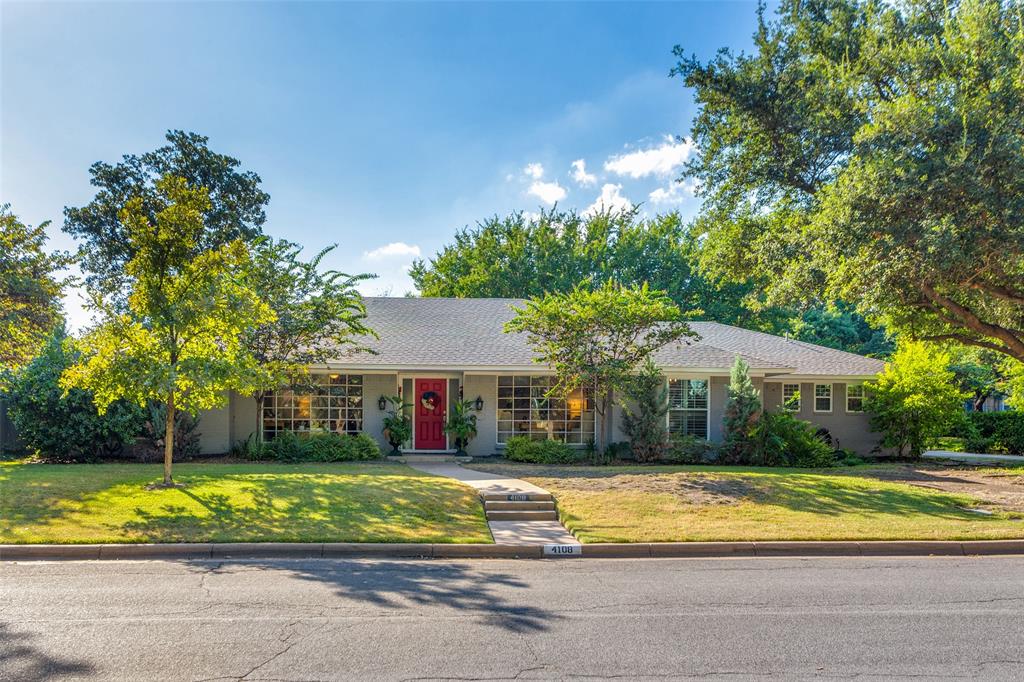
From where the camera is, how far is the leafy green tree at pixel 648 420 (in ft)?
54.7

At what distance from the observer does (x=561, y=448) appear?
55.1 feet

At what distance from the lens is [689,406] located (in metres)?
18.4

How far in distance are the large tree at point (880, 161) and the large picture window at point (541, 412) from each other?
21.9 feet

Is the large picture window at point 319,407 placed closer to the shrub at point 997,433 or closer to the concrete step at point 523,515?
the concrete step at point 523,515

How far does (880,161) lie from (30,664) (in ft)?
47.9

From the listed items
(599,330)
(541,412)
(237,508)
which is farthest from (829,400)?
(237,508)

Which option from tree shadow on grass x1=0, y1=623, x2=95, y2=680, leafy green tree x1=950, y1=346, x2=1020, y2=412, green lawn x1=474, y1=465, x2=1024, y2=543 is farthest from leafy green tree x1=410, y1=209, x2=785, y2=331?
tree shadow on grass x1=0, y1=623, x2=95, y2=680

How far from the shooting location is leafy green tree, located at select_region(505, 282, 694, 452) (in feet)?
50.6

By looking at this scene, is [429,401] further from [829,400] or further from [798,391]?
[829,400]

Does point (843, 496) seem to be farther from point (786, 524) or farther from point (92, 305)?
point (92, 305)

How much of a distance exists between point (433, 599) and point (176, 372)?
708 centimetres

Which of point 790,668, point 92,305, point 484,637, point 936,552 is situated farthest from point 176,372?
point 936,552

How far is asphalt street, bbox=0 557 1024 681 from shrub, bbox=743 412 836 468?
874 centimetres

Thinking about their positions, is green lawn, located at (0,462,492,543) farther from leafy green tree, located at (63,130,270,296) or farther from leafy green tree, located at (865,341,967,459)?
leafy green tree, located at (63,130,270,296)
